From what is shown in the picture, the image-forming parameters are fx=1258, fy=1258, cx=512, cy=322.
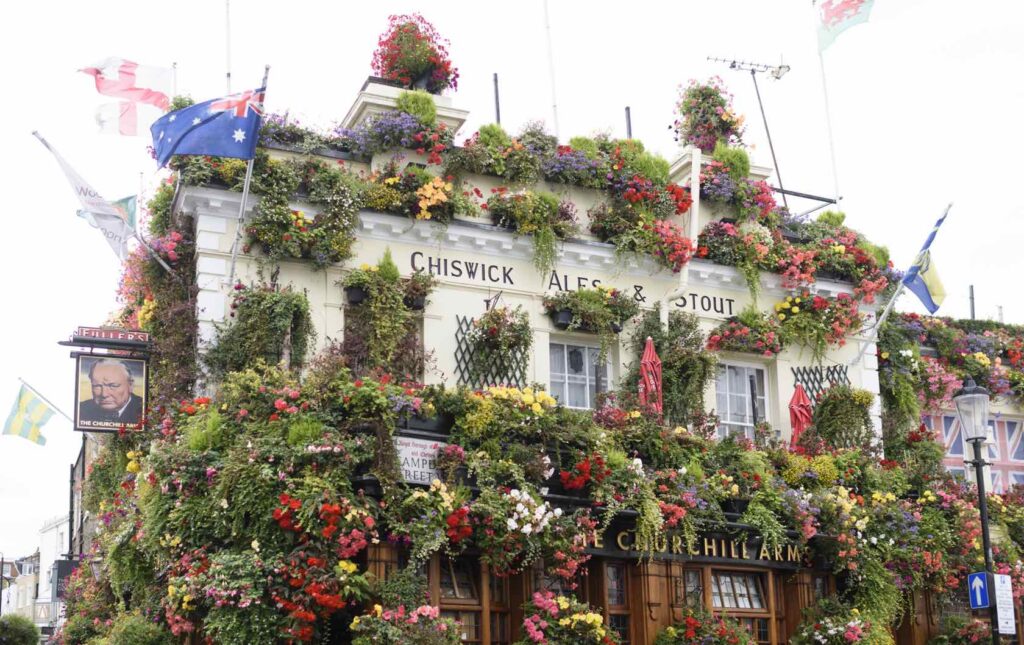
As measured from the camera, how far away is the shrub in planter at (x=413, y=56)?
18.7 metres

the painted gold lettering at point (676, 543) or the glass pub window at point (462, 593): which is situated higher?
the painted gold lettering at point (676, 543)

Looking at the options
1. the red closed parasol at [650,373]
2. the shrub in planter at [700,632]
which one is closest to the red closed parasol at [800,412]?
the red closed parasol at [650,373]

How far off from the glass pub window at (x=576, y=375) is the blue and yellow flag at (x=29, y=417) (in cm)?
834

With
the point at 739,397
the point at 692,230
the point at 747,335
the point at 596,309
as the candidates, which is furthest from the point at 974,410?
the point at 692,230

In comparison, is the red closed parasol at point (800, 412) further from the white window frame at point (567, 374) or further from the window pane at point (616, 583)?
the window pane at point (616, 583)

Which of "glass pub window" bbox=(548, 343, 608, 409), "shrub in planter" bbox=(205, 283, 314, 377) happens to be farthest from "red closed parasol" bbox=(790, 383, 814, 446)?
"shrub in planter" bbox=(205, 283, 314, 377)

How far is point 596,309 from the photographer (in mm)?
18406

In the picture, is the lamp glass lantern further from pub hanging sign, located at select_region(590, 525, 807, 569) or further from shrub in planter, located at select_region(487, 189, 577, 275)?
shrub in planter, located at select_region(487, 189, 577, 275)

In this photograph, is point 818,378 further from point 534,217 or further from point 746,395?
point 534,217

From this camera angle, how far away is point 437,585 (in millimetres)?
14164

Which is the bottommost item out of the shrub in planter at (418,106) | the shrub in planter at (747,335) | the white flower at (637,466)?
the white flower at (637,466)

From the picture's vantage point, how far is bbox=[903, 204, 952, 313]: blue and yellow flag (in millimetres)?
Answer: 20312

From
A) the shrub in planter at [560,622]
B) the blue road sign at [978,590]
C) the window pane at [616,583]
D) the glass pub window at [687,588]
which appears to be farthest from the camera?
the glass pub window at [687,588]

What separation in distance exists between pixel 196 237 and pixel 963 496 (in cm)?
1183
